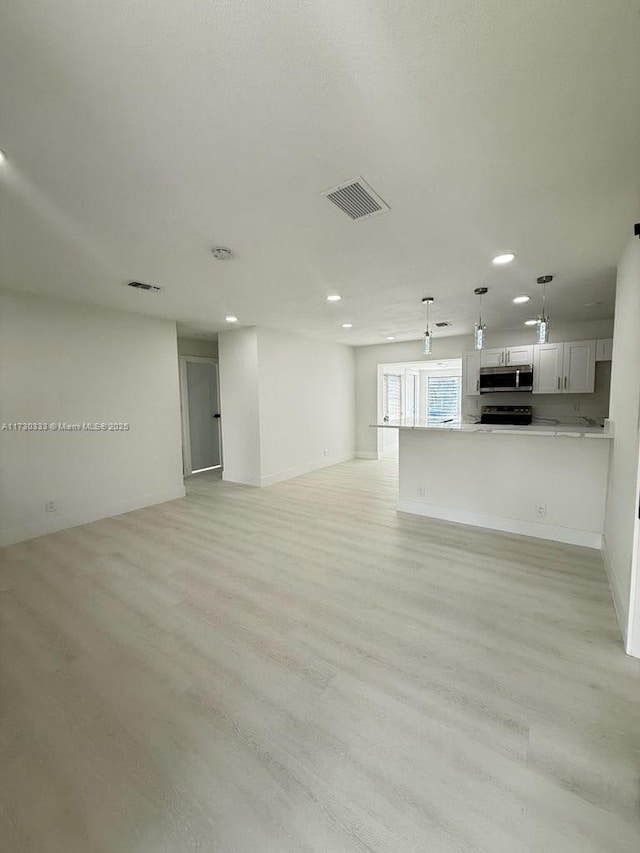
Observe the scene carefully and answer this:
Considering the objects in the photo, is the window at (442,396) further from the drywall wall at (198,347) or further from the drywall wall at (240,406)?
the drywall wall at (198,347)

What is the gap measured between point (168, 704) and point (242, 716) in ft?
1.25

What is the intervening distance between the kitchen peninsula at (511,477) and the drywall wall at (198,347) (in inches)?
165

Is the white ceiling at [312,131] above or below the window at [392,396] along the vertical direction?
above

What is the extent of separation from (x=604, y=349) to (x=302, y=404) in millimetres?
4717

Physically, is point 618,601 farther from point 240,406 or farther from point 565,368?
point 240,406

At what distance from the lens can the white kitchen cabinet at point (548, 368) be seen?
5.45 m

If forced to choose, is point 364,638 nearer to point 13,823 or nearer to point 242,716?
point 242,716

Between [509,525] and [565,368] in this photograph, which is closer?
[509,525]

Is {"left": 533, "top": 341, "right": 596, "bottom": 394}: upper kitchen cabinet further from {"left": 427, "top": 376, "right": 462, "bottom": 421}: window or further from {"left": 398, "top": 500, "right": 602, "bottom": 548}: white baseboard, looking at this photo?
{"left": 427, "top": 376, "right": 462, "bottom": 421}: window

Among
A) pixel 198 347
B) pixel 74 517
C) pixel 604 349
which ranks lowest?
pixel 74 517

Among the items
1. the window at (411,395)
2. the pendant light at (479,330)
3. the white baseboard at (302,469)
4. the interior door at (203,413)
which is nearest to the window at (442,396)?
the window at (411,395)

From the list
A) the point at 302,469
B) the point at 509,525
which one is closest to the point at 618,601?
the point at 509,525

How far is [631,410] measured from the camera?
2312mm

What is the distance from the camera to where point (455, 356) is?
6.89m
